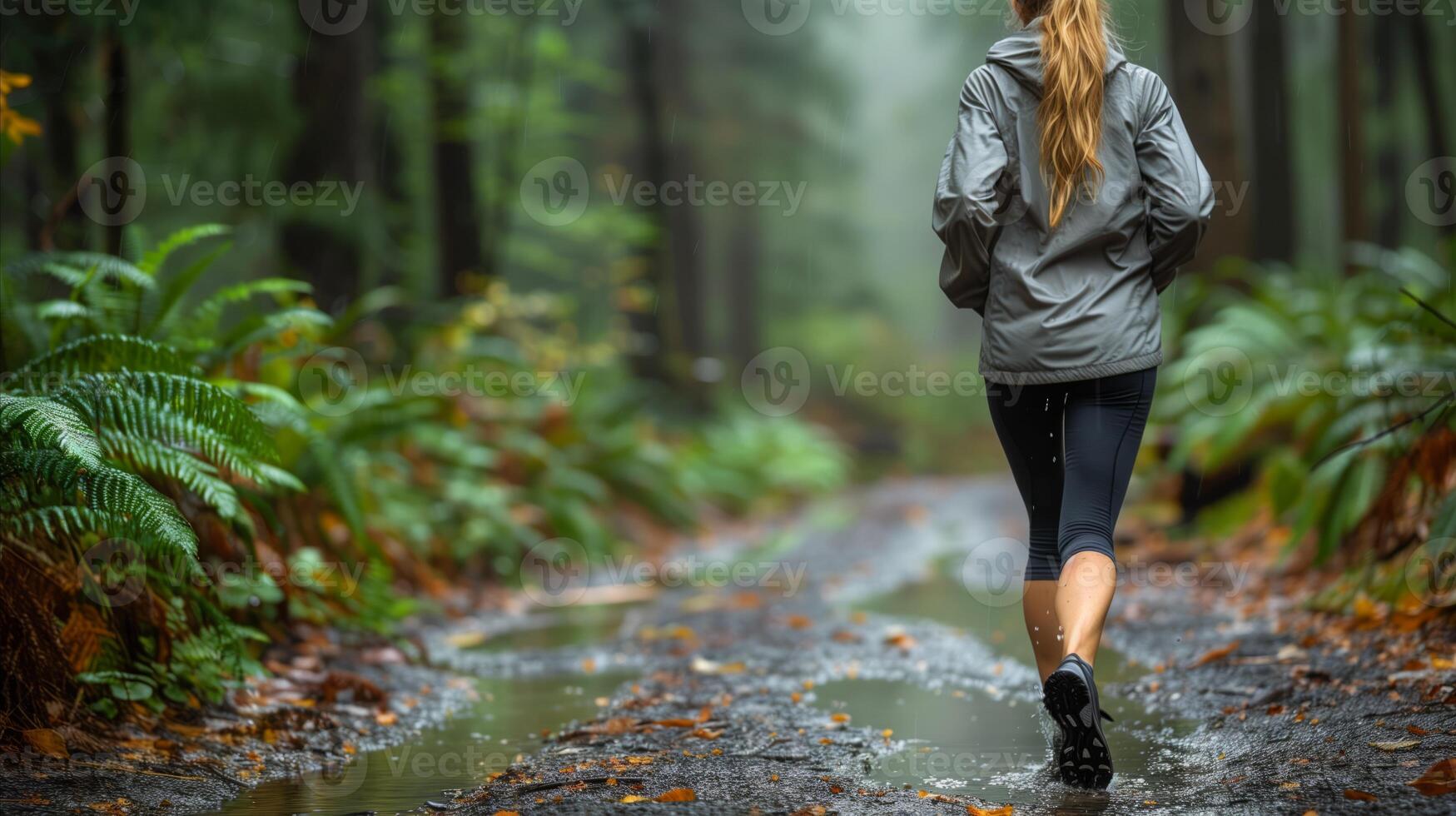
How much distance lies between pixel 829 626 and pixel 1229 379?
3.64 metres

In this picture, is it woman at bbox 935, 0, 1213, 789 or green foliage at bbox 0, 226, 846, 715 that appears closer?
woman at bbox 935, 0, 1213, 789

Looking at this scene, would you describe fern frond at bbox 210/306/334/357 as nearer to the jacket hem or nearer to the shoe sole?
the jacket hem

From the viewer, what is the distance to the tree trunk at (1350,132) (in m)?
8.38

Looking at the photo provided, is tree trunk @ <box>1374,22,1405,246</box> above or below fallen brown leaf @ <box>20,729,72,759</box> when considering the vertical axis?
above

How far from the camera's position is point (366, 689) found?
4.04 meters

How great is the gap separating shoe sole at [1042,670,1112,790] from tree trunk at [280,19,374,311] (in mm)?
7370

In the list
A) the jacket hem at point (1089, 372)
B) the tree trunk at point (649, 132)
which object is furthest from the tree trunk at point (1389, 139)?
the jacket hem at point (1089, 372)

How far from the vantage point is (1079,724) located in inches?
109

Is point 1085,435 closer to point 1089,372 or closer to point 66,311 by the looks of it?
point 1089,372

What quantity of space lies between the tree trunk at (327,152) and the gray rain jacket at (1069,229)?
6803 millimetres

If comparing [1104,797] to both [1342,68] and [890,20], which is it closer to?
[1342,68]

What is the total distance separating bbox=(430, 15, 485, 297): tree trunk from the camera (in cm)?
1152

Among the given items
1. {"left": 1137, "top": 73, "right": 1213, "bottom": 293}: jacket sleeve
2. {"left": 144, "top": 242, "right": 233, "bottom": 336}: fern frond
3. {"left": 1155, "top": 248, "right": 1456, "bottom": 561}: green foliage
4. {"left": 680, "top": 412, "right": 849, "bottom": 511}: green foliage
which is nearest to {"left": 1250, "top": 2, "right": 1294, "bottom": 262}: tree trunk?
{"left": 1155, "top": 248, "right": 1456, "bottom": 561}: green foliage

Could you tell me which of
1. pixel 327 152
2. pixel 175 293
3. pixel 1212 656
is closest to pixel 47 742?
pixel 175 293
